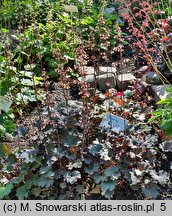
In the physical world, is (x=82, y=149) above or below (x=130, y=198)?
above

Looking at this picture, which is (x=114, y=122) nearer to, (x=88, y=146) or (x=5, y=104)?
(x=88, y=146)

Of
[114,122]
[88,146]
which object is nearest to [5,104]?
[88,146]

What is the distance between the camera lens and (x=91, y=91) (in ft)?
10.4

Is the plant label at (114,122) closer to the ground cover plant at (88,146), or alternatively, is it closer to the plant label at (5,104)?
the ground cover plant at (88,146)

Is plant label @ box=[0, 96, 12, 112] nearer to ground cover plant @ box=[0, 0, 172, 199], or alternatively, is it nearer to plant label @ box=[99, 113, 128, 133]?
ground cover plant @ box=[0, 0, 172, 199]

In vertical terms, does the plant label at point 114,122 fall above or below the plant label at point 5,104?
below

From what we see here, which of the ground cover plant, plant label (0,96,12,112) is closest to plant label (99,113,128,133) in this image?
the ground cover plant

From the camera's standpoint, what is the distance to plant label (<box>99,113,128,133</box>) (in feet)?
9.57

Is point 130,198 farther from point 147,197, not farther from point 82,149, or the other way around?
point 82,149

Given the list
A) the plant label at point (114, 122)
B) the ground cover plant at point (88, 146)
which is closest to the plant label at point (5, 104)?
the ground cover plant at point (88, 146)

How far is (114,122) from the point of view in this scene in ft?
9.70

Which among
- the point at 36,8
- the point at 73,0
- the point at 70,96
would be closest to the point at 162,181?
the point at 70,96

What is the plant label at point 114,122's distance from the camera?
115 inches

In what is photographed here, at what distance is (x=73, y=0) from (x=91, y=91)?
2442 millimetres
